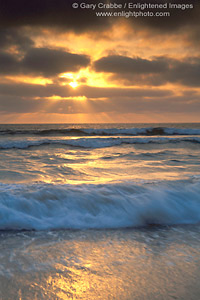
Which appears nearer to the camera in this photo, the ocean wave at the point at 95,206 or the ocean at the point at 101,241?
the ocean at the point at 101,241

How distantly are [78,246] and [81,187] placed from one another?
1.49m

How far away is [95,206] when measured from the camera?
3.00 meters

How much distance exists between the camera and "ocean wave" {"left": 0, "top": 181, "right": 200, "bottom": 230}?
8.73 ft

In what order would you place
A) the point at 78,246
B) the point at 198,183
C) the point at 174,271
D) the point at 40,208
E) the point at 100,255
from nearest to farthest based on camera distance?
the point at 174,271 < the point at 100,255 < the point at 78,246 < the point at 40,208 < the point at 198,183

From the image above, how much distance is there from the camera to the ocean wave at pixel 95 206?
8.73 feet

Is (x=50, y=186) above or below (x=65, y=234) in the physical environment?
above

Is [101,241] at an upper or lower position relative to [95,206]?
lower

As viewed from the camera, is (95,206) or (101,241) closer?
(101,241)

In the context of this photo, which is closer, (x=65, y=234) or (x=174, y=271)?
(x=174, y=271)

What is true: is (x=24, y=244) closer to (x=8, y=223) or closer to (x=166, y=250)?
(x=8, y=223)

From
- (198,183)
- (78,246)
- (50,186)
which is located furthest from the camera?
(198,183)

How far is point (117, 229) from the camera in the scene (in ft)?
8.39

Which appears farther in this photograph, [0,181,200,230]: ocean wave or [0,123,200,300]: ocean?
[0,181,200,230]: ocean wave

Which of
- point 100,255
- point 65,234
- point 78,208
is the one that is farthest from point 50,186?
point 100,255
